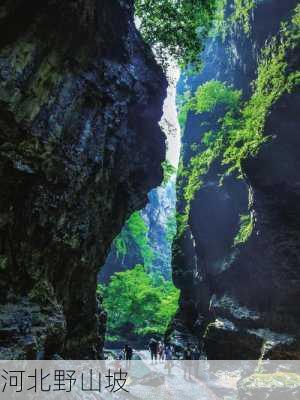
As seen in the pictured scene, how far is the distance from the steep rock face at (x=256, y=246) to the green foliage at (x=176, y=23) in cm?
696

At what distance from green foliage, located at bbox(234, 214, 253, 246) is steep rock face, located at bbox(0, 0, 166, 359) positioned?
28.5 feet

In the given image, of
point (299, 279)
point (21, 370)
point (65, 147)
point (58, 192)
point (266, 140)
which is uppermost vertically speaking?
point (266, 140)

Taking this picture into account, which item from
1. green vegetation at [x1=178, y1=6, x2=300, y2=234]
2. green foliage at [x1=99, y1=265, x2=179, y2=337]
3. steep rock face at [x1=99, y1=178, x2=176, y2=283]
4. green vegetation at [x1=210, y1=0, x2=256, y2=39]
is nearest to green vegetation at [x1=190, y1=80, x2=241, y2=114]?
green vegetation at [x1=178, y1=6, x2=300, y2=234]

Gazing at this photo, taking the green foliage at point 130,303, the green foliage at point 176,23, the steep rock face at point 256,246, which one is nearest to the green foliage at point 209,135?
the steep rock face at point 256,246

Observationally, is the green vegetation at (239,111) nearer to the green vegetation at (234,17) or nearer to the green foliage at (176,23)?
the green vegetation at (234,17)

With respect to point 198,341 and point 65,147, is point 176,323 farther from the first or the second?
point 65,147

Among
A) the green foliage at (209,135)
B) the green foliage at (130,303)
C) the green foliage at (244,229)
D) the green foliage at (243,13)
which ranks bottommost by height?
the green foliage at (130,303)

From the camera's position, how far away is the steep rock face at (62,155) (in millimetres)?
11094

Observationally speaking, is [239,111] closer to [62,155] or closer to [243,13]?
[243,13]

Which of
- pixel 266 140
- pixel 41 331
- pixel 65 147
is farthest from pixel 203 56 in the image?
pixel 41 331

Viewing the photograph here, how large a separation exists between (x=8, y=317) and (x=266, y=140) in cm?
1794

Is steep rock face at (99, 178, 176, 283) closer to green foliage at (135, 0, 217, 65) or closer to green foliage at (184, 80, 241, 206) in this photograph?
green foliage at (184, 80, 241, 206)

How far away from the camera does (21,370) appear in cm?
913

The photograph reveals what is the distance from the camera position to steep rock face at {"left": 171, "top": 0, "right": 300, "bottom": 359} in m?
21.4
